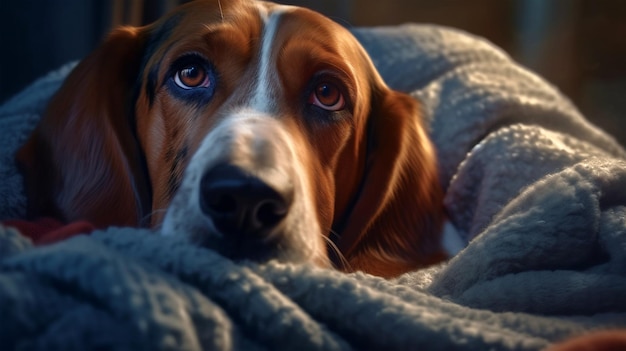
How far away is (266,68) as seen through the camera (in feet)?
3.59

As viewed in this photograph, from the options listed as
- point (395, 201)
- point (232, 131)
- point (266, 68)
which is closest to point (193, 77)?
point (266, 68)

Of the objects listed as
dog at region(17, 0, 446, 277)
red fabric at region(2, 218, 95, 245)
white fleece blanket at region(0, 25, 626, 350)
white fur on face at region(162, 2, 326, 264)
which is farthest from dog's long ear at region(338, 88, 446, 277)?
red fabric at region(2, 218, 95, 245)

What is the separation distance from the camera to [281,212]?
0.83m

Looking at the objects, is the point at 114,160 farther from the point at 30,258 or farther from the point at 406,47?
the point at 406,47

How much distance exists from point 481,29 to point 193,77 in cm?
161

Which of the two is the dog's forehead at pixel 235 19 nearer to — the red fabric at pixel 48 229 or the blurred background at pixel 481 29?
the blurred background at pixel 481 29

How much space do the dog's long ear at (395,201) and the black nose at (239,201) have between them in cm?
43

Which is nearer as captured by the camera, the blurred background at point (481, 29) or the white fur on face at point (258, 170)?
the white fur on face at point (258, 170)

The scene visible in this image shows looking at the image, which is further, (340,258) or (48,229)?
(340,258)

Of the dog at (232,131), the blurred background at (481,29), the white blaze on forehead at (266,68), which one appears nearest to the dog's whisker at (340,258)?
the dog at (232,131)

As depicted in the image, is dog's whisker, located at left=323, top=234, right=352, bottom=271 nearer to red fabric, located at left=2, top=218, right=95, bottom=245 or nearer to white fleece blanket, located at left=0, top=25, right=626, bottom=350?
white fleece blanket, located at left=0, top=25, right=626, bottom=350

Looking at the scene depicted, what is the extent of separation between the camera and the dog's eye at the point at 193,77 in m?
1.10

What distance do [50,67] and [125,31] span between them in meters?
0.59

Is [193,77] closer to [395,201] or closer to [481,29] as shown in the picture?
[395,201]
